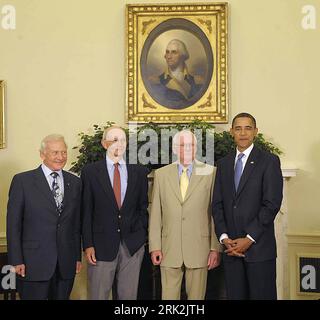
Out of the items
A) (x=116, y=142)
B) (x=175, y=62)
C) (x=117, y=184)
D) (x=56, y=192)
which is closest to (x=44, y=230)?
(x=56, y=192)

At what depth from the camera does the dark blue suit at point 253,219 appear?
4496 millimetres

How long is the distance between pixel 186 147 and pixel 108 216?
75cm

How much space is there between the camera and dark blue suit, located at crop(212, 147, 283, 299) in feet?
14.8

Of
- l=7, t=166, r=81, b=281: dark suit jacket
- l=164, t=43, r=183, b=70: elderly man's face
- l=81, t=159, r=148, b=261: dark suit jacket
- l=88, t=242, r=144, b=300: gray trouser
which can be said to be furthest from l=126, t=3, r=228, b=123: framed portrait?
l=7, t=166, r=81, b=281: dark suit jacket

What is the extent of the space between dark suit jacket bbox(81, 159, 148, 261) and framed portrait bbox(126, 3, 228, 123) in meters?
1.80

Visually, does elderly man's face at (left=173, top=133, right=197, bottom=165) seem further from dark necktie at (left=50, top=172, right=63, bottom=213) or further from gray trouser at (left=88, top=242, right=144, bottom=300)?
dark necktie at (left=50, top=172, right=63, bottom=213)

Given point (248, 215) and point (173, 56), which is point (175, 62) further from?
point (248, 215)

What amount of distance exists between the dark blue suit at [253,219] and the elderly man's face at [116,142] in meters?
0.77

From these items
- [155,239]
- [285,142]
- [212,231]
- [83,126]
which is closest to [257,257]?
[212,231]

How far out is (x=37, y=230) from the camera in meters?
4.50

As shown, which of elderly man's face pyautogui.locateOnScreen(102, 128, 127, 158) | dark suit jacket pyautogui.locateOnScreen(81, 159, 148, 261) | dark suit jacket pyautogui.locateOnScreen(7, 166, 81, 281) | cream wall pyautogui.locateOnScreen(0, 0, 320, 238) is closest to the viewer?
dark suit jacket pyautogui.locateOnScreen(7, 166, 81, 281)

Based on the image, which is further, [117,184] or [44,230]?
[117,184]

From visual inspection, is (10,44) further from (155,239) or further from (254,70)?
(155,239)

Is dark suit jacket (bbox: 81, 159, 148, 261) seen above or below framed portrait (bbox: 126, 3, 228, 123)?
below
